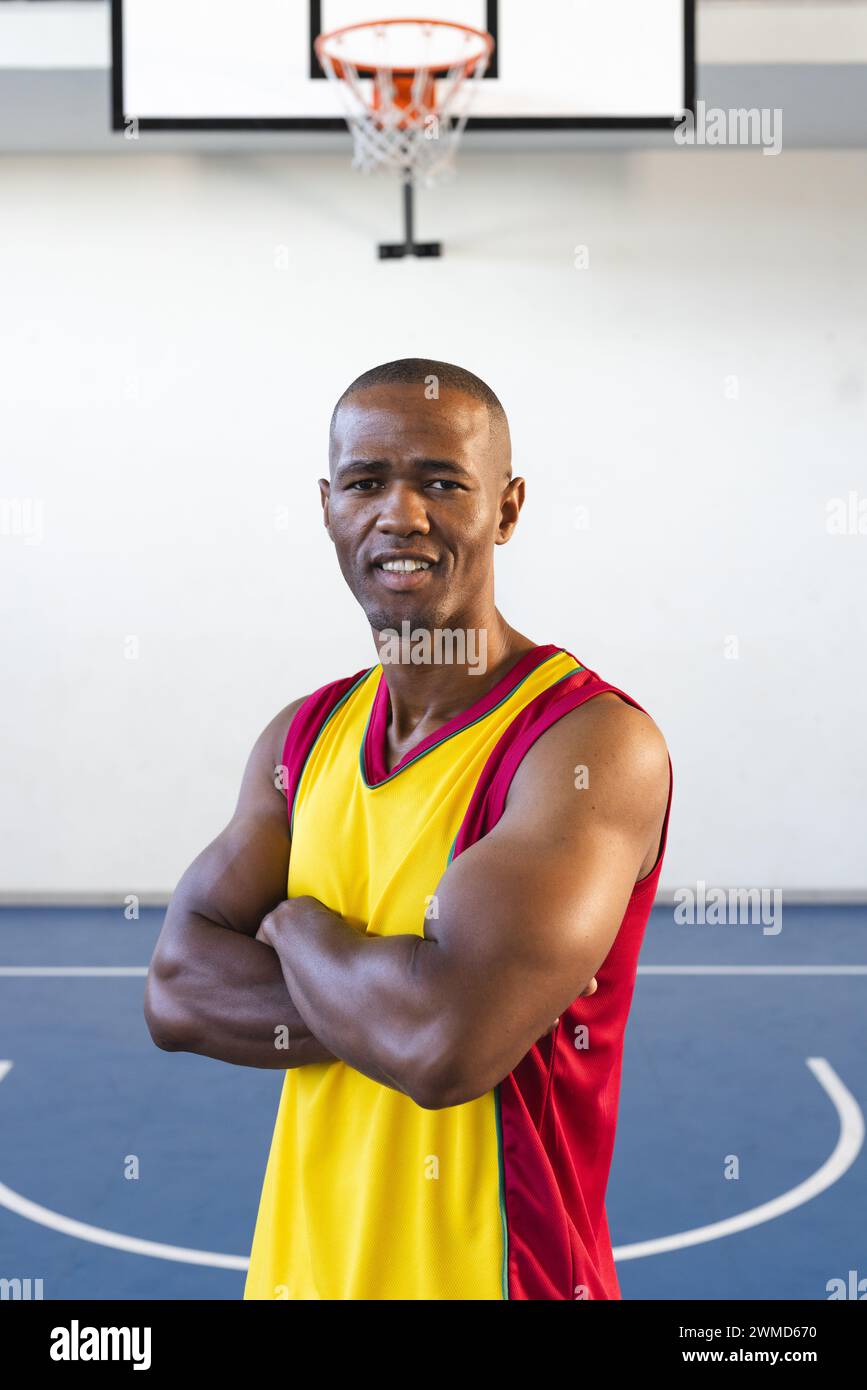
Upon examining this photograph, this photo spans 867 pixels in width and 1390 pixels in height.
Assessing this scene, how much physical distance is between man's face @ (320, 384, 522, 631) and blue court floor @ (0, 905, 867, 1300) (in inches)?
99.5

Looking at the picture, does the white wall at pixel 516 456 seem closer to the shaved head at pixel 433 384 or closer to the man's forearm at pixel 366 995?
the shaved head at pixel 433 384

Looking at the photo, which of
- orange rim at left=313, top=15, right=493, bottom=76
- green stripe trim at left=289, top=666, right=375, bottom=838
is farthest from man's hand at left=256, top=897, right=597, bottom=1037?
Result: orange rim at left=313, top=15, right=493, bottom=76

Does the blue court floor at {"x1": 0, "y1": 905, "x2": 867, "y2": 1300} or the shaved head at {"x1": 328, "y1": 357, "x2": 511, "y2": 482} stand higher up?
the shaved head at {"x1": 328, "y1": 357, "x2": 511, "y2": 482}

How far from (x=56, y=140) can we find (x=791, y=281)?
4.00 metres

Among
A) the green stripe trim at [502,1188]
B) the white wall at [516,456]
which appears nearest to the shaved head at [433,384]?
the green stripe trim at [502,1188]

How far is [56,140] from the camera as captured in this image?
7066mm

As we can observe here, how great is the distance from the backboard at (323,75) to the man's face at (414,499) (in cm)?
406

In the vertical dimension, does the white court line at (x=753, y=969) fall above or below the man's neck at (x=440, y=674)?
below

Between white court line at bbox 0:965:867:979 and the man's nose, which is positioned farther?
white court line at bbox 0:965:867:979

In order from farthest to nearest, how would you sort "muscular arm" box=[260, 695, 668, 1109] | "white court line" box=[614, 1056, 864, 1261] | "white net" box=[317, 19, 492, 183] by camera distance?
A: 1. "white net" box=[317, 19, 492, 183]
2. "white court line" box=[614, 1056, 864, 1261]
3. "muscular arm" box=[260, 695, 668, 1109]

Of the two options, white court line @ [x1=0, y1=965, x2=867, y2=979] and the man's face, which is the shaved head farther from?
white court line @ [x1=0, y1=965, x2=867, y2=979]

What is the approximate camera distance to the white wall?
23.9ft

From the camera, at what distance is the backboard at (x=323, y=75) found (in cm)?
520

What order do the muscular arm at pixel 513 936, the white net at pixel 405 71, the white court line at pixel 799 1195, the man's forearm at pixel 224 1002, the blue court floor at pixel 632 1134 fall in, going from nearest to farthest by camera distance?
the muscular arm at pixel 513 936, the man's forearm at pixel 224 1002, the blue court floor at pixel 632 1134, the white court line at pixel 799 1195, the white net at pixel 405 71
